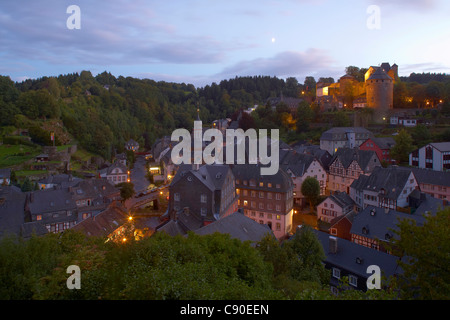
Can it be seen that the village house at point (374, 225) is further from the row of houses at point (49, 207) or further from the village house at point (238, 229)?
the row of houses at point (49, 207)

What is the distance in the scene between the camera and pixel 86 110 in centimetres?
7050

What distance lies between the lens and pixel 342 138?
4625 centimetres

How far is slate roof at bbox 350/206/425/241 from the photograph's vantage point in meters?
20.8

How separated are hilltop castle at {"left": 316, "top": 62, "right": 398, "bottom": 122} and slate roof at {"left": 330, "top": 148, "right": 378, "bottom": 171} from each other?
24.9m

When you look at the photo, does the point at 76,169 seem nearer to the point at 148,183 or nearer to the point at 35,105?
the point at 148,183

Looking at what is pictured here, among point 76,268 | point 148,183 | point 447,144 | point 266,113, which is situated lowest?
point 148,183

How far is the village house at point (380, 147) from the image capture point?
4197 cm

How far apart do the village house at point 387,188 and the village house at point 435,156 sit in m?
10.1

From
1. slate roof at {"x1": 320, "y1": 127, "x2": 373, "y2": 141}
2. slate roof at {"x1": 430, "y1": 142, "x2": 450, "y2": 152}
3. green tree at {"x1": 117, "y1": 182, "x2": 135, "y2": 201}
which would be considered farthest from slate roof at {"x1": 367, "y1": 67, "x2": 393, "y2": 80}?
green tree at {"x1": 117, "y1": 182, "x2": 135, "y2": 201}

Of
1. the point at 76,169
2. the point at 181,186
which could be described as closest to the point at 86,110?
the point at 76,169

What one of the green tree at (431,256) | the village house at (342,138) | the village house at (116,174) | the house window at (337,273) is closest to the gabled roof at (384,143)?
the village house at (342,138)

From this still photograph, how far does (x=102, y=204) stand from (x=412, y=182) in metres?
29.6

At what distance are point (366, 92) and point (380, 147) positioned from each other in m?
23.7

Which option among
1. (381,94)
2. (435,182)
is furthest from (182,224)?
(381,94)
